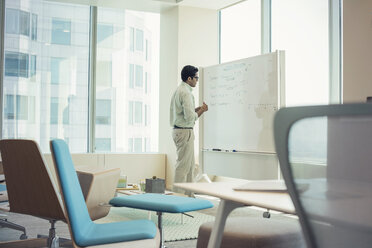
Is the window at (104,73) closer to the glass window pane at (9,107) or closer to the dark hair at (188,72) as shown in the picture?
the glass window pane at (9,107)

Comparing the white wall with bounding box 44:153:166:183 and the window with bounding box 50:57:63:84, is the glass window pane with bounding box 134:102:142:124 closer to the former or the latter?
the white wall with bounding box 44:153:166:183

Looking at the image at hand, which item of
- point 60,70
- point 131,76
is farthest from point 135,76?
point 60,70

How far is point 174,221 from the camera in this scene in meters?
4.35

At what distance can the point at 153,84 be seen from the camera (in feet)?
24.5

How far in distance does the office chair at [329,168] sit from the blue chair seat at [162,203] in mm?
1181

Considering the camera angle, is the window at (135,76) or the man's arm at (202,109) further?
the window at (135,76)

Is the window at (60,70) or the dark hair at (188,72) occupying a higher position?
the window at (60,70)

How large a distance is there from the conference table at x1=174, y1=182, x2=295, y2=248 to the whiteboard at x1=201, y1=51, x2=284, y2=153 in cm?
277

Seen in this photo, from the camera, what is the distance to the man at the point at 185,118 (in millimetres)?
Result: 5309

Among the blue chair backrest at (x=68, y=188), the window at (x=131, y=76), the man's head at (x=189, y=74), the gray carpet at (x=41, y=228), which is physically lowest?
the gray carpet at (x=41, y=228)

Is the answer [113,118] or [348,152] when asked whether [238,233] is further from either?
[113,118]

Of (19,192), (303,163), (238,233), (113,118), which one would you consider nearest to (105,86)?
(113,118)

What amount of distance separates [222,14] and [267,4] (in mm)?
1270

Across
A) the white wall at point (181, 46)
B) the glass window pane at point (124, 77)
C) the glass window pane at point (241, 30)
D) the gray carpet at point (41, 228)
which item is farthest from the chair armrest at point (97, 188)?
the glass window pane at point (124, 77)
